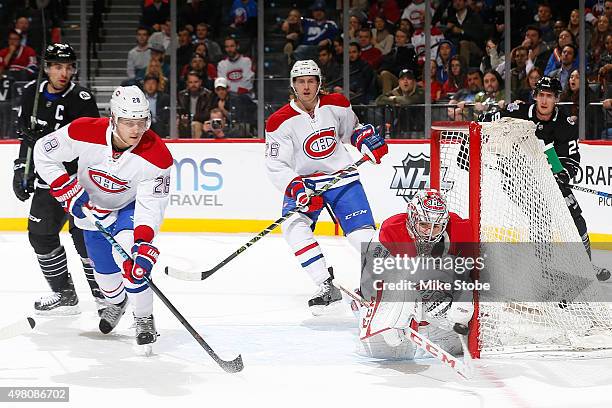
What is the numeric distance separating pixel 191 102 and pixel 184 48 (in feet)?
1.84

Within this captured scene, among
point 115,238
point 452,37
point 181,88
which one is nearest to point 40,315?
point 115,238

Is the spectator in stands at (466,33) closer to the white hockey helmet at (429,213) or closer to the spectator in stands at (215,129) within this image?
the spectator in stands at (215,129)

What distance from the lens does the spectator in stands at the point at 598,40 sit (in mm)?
7754

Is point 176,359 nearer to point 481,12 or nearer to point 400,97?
point 400,97

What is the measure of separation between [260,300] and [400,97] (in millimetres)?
3149

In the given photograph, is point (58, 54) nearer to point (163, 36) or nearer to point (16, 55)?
point (163, 36)

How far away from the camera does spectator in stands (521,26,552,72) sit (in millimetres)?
7941

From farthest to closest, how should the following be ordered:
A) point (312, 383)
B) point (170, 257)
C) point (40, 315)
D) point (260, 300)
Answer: point (170, 257) < point (260, 300) < point (40, 315) < point (312, 383)

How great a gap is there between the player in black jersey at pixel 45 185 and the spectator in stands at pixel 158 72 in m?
3.59

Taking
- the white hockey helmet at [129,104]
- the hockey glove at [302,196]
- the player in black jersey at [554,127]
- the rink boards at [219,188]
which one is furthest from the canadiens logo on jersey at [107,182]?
the rink boards at [219,188]

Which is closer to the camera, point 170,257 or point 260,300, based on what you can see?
point 260,300

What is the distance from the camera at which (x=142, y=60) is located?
28.5 ft

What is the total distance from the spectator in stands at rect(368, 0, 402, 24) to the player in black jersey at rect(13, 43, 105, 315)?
4.22 m

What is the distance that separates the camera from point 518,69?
7953mm
